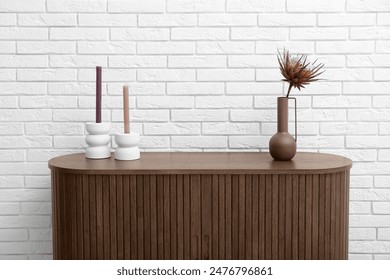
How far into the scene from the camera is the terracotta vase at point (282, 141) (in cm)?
223

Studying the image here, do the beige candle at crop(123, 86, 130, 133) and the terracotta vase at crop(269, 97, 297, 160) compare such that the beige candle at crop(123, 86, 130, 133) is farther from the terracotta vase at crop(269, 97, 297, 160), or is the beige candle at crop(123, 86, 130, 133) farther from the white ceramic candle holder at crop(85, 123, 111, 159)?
the terracotta vase at crop(269, 97, 297, 160)

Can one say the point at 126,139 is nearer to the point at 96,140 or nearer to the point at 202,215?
the point at 96,140

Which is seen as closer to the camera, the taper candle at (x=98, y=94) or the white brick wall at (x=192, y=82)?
the taper candle at (x=98, y=94)

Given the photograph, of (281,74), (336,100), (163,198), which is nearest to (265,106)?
(281,74)

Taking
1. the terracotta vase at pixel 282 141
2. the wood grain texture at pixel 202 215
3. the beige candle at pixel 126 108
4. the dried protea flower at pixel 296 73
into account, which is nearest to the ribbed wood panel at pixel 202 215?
the wood grain texture at pixel 202 215

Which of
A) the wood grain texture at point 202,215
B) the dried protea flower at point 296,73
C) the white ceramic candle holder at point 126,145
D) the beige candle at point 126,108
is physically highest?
the dried protea flower at point 296,73

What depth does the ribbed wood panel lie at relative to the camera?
6.79 feet

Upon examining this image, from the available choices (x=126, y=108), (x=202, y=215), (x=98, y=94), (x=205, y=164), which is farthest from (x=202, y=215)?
(x=98, y=94)

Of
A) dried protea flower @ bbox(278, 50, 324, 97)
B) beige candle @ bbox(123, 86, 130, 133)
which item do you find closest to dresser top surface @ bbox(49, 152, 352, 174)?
beige candle @ bbox(123, 86, 130, 133)

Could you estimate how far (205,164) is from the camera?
2.16 metres

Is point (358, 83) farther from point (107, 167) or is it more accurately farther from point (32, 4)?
point (32, 4)

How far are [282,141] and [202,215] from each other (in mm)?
468

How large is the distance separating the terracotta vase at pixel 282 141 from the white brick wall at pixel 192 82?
0.24 metres

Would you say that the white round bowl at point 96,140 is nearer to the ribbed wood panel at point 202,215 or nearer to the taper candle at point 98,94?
the taper candle at point 98,94
